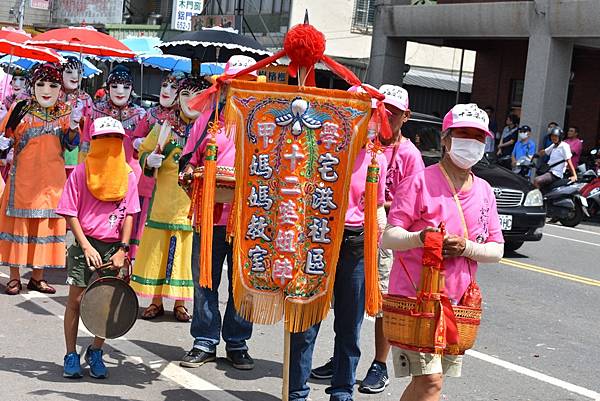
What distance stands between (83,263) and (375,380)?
2073mm

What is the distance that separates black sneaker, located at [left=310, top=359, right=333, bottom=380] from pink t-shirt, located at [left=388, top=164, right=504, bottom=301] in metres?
1.99

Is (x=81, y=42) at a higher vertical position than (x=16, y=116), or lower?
higher

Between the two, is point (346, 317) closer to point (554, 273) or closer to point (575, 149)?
point (554, 273)

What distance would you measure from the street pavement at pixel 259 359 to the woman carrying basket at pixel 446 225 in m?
1.64

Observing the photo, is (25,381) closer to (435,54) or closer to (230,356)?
(230,356)

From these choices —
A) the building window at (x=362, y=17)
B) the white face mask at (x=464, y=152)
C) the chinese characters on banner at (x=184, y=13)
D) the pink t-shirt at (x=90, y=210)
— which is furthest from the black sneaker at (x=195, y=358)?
the chinese characters on banner at (x=184, y=13)

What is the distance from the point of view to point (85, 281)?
6590mm

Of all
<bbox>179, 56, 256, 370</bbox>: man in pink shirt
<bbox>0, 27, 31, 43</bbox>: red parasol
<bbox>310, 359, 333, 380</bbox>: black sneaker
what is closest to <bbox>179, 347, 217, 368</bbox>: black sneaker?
<bbox>179, 56, 256, 370</bbox>: man in pink shirt

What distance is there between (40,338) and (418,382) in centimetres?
345

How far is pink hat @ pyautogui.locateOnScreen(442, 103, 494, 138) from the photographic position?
5133mm

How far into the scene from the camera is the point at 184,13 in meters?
39.4

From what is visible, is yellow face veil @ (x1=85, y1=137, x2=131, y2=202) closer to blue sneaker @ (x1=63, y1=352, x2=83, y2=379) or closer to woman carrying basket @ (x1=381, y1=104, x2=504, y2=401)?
blue sneaker @ (x1=63, y1=352, x2=83, y2=379)

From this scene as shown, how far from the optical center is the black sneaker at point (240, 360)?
7.07m

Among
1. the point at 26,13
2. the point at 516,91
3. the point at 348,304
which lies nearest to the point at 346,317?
the point at 348,304
